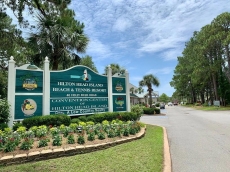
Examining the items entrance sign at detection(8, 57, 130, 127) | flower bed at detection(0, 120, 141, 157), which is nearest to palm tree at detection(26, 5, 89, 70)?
entrance sign at detection(8, 57, 130, 127)

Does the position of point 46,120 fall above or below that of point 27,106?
below

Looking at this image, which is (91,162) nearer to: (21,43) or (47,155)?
(47,155)

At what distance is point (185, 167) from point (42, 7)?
853 centimetres

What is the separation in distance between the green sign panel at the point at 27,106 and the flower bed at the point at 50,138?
174 cm

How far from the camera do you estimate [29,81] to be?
7.86 m

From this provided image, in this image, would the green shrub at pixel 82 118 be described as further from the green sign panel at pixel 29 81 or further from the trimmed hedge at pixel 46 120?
the green sign panel at pixel 29 81

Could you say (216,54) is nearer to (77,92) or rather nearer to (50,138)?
(77,92)

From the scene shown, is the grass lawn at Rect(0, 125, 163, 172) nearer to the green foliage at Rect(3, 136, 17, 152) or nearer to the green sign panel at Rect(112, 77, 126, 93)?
the green foliage at Rect(3, 136, 17, 152)

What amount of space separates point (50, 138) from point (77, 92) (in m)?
3.68

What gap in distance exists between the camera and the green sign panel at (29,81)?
762cm

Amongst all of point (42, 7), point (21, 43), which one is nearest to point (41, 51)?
point (21, 43)

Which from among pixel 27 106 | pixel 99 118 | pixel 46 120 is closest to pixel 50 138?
pixel 46 120

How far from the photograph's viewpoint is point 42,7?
837 cm

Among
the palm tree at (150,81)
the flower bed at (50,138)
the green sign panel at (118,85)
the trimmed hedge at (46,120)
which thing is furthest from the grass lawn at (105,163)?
the palm tree at (150,81)
